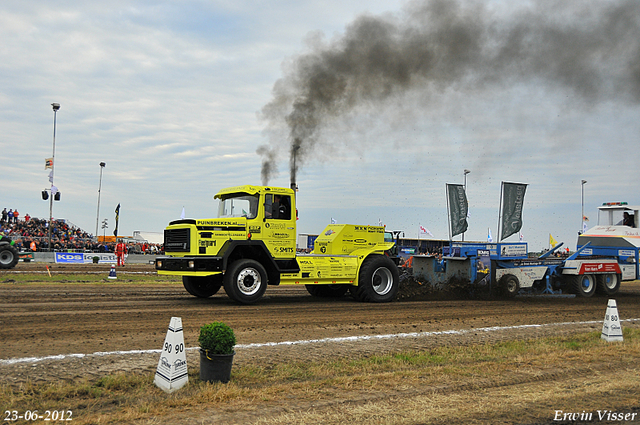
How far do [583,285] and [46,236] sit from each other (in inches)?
1842

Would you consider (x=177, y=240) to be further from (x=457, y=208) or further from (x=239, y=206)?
(x=457, y=208)

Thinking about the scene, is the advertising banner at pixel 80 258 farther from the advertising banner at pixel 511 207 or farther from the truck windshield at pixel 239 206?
the advertising banner at pixel 511 207

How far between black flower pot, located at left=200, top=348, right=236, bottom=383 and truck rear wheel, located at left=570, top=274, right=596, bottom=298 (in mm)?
15606

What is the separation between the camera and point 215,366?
5898 millimetres

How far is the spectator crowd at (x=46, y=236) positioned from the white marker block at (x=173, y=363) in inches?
1543

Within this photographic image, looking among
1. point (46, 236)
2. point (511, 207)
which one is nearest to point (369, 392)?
point (511, 207)

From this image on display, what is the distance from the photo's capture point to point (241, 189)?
13750mm

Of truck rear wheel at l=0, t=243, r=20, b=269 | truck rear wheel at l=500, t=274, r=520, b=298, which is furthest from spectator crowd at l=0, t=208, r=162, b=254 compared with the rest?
truck rear wheel at l=500, t=274, r=520, b=298

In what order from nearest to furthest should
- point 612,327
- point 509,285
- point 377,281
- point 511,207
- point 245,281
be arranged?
point 612,327, point 245,281, point 377,281, point 509,285, point 511,207

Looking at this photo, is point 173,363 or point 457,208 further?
point 457,208

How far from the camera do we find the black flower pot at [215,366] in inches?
231

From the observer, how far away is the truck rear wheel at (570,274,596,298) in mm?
18000

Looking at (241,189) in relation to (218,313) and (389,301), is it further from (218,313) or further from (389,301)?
(389,301)

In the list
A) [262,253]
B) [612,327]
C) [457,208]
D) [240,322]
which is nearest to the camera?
[612,327]
